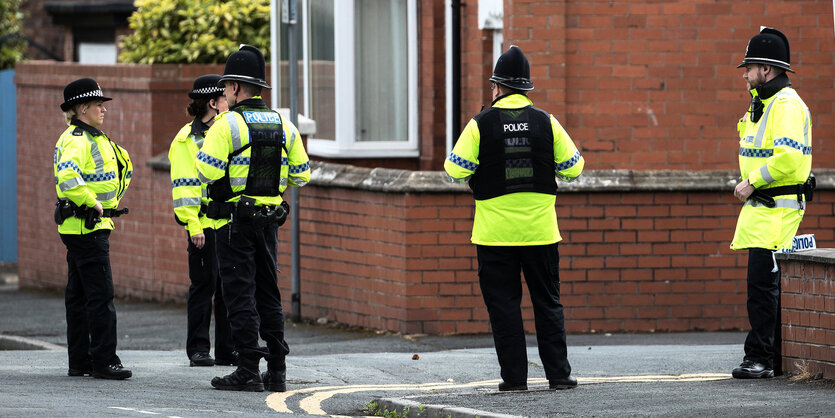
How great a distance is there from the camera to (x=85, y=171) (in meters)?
8.49

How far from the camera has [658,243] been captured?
427 inches

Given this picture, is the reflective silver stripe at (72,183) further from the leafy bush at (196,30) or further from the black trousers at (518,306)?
the leafy bush at (196,30)

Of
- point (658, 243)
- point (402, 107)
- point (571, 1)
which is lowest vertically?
point (658, 243)

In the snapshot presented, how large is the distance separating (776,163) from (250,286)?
3036 millimetres

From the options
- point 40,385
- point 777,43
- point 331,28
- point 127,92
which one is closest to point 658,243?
point 777,43

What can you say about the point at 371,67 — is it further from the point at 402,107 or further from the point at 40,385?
the point at 40,385

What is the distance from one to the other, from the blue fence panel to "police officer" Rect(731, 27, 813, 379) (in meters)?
11.3

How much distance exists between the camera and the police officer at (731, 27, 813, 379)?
8016mm

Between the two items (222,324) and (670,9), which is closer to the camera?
(222,324)

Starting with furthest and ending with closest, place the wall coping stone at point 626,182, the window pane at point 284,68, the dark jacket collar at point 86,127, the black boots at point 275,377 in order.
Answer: the window pane at point 284,68, the wall coping stone at point 626,182, the dark jacket collar at point 86,127, the black boots at point 275,377

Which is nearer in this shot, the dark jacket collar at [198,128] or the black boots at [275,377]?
the black boots at [275,377]

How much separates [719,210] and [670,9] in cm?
159

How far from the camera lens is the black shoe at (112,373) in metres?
8.48

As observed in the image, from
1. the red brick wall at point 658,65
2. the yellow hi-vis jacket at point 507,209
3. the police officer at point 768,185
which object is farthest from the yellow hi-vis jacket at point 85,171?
the police officer at point 768,185
